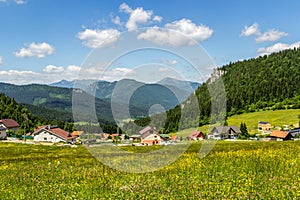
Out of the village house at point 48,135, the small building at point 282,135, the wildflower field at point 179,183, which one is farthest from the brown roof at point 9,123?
the wildflower field at point 179,183

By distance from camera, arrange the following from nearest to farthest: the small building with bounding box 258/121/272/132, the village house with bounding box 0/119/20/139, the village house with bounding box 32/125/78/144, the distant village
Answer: the distant village, the village house with bounding box 32/125/78/144, the village house with bounding box 0/119/20/139, the small building with bounding box 258/121/272/132

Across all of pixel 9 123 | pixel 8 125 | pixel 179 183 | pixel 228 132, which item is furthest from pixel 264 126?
pixel 179 183

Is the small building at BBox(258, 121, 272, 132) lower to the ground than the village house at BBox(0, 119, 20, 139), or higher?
lower

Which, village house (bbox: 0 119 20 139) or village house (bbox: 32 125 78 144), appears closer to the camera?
village house (bbox: 32 125 78 144)

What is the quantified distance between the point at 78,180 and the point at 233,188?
288 inches

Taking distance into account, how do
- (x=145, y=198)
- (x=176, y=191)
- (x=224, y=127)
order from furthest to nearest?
1. (x=224, y=127)
2. (x=176, y=191)
3. (x=145, y=198)

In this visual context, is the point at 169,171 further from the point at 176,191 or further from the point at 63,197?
the point at 63,197

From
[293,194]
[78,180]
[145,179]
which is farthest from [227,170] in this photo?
[78,180]

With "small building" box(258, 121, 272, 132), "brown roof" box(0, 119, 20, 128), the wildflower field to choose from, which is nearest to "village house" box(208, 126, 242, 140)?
"small building" box(258, 121, 272, 132)

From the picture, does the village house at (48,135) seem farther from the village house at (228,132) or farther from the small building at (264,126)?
the small building at (264,126)

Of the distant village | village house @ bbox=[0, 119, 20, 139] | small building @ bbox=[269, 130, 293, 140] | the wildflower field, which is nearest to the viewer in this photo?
the wildflower field

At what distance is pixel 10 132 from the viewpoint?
16862cm

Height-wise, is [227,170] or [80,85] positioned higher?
[80,85]

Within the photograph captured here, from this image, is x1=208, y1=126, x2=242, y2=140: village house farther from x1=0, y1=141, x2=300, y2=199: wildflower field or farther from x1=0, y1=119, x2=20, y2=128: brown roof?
x1=0, y1=141, x2=300, y2=199: wildflower field
